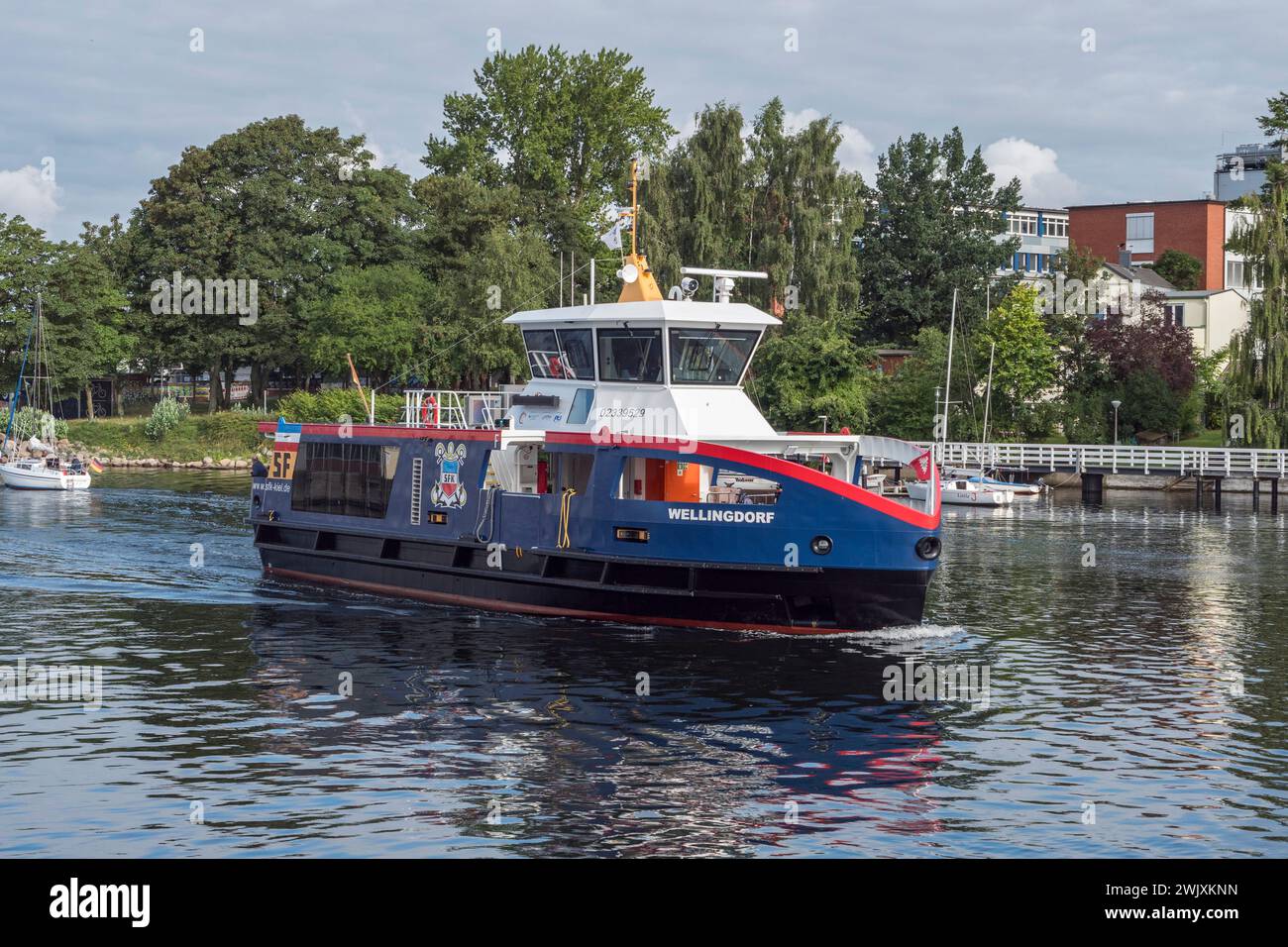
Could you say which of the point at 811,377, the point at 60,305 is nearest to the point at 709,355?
the point at 811,377

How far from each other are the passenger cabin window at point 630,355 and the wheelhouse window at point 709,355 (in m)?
0.42

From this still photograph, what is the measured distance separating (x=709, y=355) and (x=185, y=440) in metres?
76.3

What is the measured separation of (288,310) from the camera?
103875mm

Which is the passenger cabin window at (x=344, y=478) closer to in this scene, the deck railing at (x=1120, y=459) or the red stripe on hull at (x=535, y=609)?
the red stripe on hull at (x=535, y=609)

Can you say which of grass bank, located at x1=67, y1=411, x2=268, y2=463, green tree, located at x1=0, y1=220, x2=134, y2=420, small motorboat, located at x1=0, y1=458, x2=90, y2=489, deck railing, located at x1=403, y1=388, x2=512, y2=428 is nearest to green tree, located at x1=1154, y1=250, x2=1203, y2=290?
grass bank, located at x1=67, y1=411, x2=268, y2=463

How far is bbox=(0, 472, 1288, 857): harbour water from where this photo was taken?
690 inches

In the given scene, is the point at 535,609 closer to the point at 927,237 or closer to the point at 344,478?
the point at 344,478

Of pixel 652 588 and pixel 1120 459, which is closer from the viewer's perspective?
pixel 652 588

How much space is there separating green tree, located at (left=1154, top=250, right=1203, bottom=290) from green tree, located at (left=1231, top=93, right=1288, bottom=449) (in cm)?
4547

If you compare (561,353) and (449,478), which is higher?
(561,353)

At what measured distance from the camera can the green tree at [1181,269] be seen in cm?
12081

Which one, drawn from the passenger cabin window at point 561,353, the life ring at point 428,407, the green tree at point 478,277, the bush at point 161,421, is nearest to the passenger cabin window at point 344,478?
the life ring at point 428,407

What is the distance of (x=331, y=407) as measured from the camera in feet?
313
